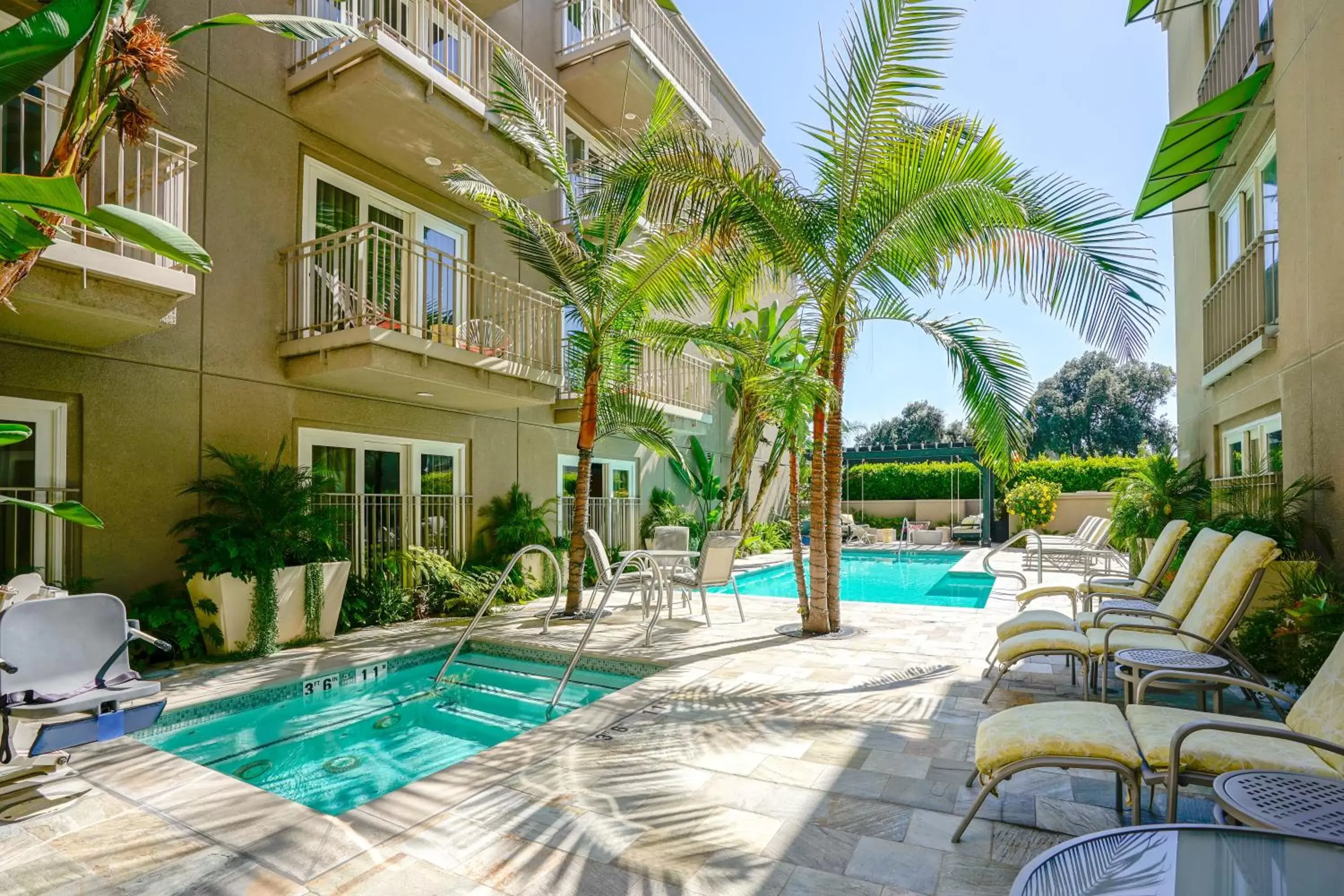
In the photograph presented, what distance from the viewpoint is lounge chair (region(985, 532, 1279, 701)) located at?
438cm

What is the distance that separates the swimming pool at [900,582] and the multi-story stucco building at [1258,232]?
4.25m

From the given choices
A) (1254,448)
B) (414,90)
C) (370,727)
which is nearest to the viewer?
(370,727)

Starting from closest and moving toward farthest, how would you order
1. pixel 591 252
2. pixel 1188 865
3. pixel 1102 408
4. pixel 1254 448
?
pixel 1188 865, pixel 1254 448, pixel 591 252, pixel 1102 408

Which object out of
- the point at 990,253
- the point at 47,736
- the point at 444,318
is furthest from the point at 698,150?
the point at 47,736

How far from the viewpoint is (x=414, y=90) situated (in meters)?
8.77

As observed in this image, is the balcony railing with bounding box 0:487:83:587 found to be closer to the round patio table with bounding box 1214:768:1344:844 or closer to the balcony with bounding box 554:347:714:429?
the balcony with bounding box 554:347:714:429

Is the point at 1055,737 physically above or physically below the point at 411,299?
below

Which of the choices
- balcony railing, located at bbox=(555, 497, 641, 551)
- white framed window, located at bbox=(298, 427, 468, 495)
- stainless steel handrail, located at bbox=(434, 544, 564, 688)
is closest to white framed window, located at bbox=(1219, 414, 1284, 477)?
stainless steel handrail, located at bbox=(434, 544, 564, 688)

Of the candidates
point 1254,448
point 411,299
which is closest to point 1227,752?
point 1254,448

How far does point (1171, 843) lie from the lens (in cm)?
189

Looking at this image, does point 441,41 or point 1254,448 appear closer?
point 1254,448

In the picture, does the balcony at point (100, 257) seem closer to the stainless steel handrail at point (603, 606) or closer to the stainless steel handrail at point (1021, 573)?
the stainless steel handrail at point (603, 606)

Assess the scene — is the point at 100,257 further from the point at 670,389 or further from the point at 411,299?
the point at 670,389

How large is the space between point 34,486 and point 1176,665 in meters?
9.27
